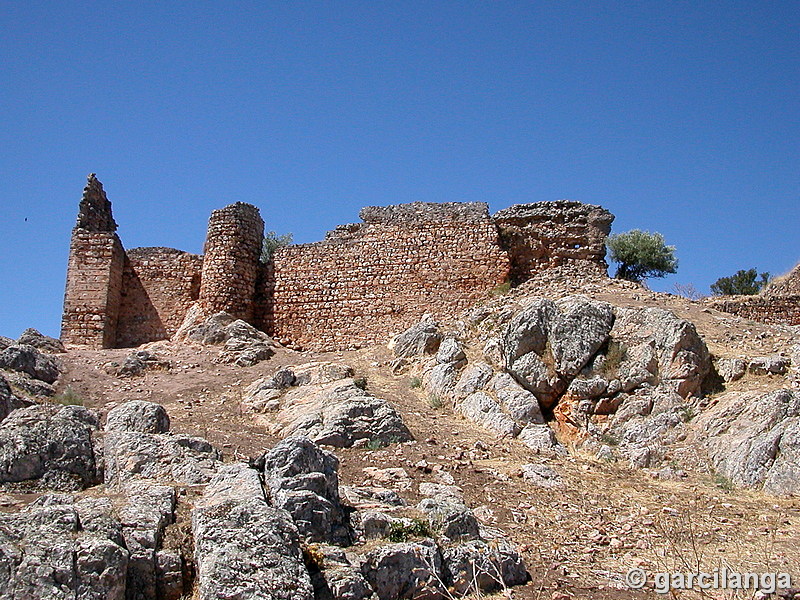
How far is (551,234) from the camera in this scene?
1773 cm

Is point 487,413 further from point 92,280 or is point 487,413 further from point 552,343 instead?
point 92,280

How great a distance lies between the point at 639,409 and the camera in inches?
476

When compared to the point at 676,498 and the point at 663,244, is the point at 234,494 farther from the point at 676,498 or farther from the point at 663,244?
the point at 663,244

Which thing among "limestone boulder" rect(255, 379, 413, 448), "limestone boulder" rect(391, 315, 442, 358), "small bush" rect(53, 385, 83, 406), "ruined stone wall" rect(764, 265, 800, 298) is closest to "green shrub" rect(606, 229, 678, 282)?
"ruined stone wall" rect(764, 265, 800, 298)

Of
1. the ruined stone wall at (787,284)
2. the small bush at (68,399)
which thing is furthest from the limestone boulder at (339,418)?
the ruined stone wall at (787,284)

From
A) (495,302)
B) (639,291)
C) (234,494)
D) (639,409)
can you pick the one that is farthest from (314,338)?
(234,494)

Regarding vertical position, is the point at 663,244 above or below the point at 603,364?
above

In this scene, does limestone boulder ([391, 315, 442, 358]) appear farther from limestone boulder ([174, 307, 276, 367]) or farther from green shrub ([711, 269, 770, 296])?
green shrub ([711, 269, 770, 296])

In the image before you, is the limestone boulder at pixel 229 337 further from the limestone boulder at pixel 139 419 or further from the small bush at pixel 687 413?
the small bush at pixel 687 413

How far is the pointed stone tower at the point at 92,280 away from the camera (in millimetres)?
18922

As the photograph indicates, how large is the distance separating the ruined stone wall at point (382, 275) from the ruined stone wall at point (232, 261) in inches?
22.4

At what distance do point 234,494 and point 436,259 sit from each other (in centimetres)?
1232

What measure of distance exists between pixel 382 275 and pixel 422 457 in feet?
28.0

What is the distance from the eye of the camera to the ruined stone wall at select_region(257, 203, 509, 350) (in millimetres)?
18062
